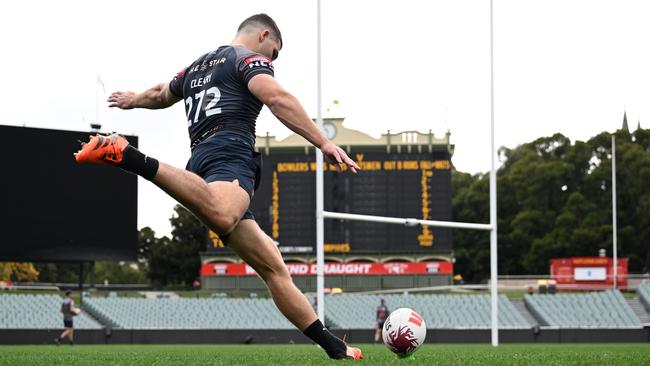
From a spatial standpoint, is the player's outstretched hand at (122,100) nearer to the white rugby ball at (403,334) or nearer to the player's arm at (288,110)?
the player's arm at (288,110)

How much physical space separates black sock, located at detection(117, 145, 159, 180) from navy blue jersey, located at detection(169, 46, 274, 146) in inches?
19.0

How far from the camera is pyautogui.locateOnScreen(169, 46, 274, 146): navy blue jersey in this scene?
4906mm

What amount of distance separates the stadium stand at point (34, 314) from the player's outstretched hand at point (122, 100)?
72.2 feet

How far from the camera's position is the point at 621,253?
4784cm

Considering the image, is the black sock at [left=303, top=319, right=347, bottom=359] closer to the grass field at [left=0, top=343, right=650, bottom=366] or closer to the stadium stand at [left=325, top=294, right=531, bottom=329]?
the grass field at [left=0, top=343, right=650, bottom=366]

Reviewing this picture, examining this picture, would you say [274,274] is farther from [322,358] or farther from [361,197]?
[361,197]

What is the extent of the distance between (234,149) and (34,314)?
24298 millimetres

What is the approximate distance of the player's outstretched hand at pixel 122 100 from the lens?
5804 millimetres

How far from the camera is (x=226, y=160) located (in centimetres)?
485

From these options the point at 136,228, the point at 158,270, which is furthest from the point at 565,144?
the point at 136,228

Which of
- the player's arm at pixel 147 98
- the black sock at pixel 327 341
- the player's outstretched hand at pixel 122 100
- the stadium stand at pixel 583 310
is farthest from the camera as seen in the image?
the stadium stand at pixel 583 310

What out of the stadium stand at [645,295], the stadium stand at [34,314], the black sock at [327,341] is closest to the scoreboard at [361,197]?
the stadium stand at [645,295]

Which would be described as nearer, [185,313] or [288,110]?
[288,110]

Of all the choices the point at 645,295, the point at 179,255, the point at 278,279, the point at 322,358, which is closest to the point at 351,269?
the point at 645,295
